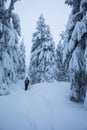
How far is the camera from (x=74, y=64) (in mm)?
10953

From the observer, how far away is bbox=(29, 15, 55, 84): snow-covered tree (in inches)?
1033

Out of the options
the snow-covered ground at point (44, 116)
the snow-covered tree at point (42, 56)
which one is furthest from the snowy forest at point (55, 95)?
the snow-covered tree at point (42, 56)

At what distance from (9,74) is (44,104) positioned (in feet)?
18.0

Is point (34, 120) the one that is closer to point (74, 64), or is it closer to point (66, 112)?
point (66, 112)

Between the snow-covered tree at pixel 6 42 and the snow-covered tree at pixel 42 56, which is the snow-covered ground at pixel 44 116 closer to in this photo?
the snow-covered tree at pixel 6 42

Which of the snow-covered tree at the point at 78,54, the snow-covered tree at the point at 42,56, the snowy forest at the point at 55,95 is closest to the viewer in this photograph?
the snowy forest at the point at 55,95

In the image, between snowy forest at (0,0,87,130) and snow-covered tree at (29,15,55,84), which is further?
snow-covered tree at (29,15,55,84)

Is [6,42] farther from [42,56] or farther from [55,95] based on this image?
[42,56]

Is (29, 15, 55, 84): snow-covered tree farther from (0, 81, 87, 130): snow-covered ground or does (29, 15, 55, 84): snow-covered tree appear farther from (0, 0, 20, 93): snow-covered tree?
(0, 81, 87, 130): snow-covered ground

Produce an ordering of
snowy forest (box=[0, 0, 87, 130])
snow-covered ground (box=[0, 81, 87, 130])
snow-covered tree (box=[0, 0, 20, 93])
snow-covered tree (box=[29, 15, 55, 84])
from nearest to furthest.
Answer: snow-covered ground (box=[0, 81, 87, 130]) < snowy forest (box=[0, 0, 87, 130]) < snow-covered tree (box=[0, 0, 20, 93]) < snow-covered tree (box=[29, 15, 55, 84])

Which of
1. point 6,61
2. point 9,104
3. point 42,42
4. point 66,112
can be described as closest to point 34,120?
point 66,112

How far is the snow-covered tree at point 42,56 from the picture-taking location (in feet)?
86.1

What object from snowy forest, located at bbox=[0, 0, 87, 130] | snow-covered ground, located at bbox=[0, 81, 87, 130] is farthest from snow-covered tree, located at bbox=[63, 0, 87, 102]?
snow-covered ground, located at bbox=[0, 81, 87, 130]

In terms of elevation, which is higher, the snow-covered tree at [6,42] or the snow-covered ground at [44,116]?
the snow-covered tree at [6,42]
